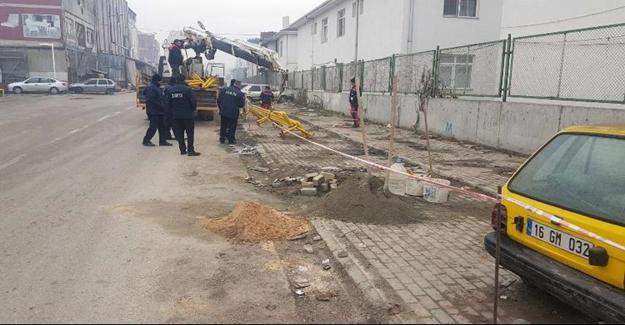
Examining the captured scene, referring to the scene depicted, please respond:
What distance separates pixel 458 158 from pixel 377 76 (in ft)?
34.7

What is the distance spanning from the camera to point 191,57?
21.5 meters

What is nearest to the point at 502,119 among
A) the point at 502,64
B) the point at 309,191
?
the point at 502,64

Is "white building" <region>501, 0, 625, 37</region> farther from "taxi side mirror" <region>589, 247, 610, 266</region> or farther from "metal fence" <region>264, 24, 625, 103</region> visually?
"taxi side mirror" <region>589, 247, 610, 266</region>

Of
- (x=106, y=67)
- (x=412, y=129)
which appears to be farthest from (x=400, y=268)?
(x=106, y=67)

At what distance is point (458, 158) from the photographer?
11344 mm

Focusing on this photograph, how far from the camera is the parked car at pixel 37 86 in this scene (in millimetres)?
40562

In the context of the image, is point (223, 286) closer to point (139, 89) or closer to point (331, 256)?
point (331, 256)

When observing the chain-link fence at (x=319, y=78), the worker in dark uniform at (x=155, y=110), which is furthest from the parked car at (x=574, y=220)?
the chain-link fence at (x=319, y=78)

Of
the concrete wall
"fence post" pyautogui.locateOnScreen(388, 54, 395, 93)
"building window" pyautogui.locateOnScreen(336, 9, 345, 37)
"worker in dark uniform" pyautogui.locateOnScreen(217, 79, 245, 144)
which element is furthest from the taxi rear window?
"building window" pyautogui.locateOnScreen(336, 9, 345, 37)

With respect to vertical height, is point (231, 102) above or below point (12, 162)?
above

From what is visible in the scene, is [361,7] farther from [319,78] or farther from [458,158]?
[458,158]

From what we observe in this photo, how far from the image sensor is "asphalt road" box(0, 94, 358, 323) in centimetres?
384

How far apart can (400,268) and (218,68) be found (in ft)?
74.4

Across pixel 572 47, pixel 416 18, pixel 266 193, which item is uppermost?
pixel 416 18
